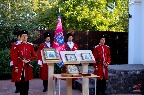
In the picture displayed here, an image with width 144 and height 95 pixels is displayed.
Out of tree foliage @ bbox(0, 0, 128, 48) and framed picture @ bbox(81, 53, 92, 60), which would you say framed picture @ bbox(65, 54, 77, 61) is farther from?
tree foliage @ bbox(0, 0, 128, 48)

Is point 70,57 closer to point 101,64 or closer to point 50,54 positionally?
point 50,54

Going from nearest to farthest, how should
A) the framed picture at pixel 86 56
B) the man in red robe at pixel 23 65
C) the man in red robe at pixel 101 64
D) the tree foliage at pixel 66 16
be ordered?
1. the framed picture at pixel 86 56
2. the man in red robe at pixel 23 65
3. the man in red robe at pixel 101 64
4. the tree foliage at pixel 66 16

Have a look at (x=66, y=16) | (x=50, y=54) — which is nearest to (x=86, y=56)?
(x=50, y=54)

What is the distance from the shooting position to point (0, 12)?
13969 mm

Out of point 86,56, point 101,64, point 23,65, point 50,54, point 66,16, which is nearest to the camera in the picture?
point 50,54


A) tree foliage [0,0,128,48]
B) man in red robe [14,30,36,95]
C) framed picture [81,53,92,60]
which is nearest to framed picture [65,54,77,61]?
framed picture [81,53,92,60]

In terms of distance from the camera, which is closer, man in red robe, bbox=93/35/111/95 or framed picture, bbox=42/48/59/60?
framed picture, bbox=42/48/59/60

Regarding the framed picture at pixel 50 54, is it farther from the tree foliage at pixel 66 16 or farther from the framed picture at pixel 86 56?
the tree foliage at pixel 66 16

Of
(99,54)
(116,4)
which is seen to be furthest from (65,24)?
(99,54)

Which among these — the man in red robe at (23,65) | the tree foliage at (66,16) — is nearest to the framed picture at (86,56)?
the man in red robe at (23,65)

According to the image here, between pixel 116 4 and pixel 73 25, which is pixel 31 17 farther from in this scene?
pixel 116 4

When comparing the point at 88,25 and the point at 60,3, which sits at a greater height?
the point at 60,3

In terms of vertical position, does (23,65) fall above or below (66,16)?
below

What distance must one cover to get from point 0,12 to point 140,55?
6261 mm
